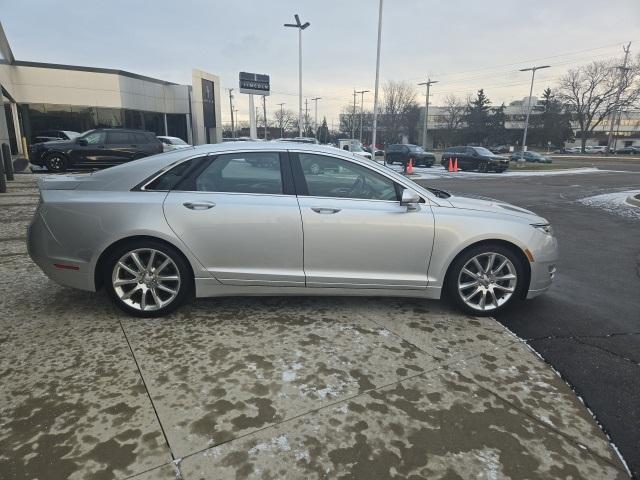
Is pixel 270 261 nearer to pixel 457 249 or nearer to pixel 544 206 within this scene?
pixel 457 249

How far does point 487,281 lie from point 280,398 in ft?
7.55

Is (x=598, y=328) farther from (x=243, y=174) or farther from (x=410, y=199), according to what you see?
(x=243, y=174)

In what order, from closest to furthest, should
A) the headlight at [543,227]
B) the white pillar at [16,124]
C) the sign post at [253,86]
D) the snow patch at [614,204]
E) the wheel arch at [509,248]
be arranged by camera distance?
1. the wheel arch at [509,248]
2. the headlight at [543,227]
3. the snow patch at [614,204]
4. the sign post at [253,86]
5. the white pillar at [16,124]

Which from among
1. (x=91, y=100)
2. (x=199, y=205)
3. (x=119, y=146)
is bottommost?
(x=199, y=205)

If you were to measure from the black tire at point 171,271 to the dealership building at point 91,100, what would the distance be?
84.4 feet

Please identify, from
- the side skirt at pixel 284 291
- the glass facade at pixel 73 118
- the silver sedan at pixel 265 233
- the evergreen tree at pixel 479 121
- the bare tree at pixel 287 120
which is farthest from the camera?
the bare tree at pixel 287 120

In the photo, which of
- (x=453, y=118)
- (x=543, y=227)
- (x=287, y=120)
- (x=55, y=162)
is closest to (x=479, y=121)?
(x=453, y=118)

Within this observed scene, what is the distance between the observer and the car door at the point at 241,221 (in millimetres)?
3693

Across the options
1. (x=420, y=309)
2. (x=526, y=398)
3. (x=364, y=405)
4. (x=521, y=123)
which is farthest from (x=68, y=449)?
(x=521, y=123)

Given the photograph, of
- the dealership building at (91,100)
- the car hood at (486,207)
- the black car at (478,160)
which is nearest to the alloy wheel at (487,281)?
the car hood at (486,207)

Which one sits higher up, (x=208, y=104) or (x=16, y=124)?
(x=208, y=104)

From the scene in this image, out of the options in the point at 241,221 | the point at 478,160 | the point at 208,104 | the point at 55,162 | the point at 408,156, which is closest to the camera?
the point at 241,221

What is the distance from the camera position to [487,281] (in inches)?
159

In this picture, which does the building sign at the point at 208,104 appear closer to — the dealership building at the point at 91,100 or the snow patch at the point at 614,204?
the dealership building at the point at 91,100
